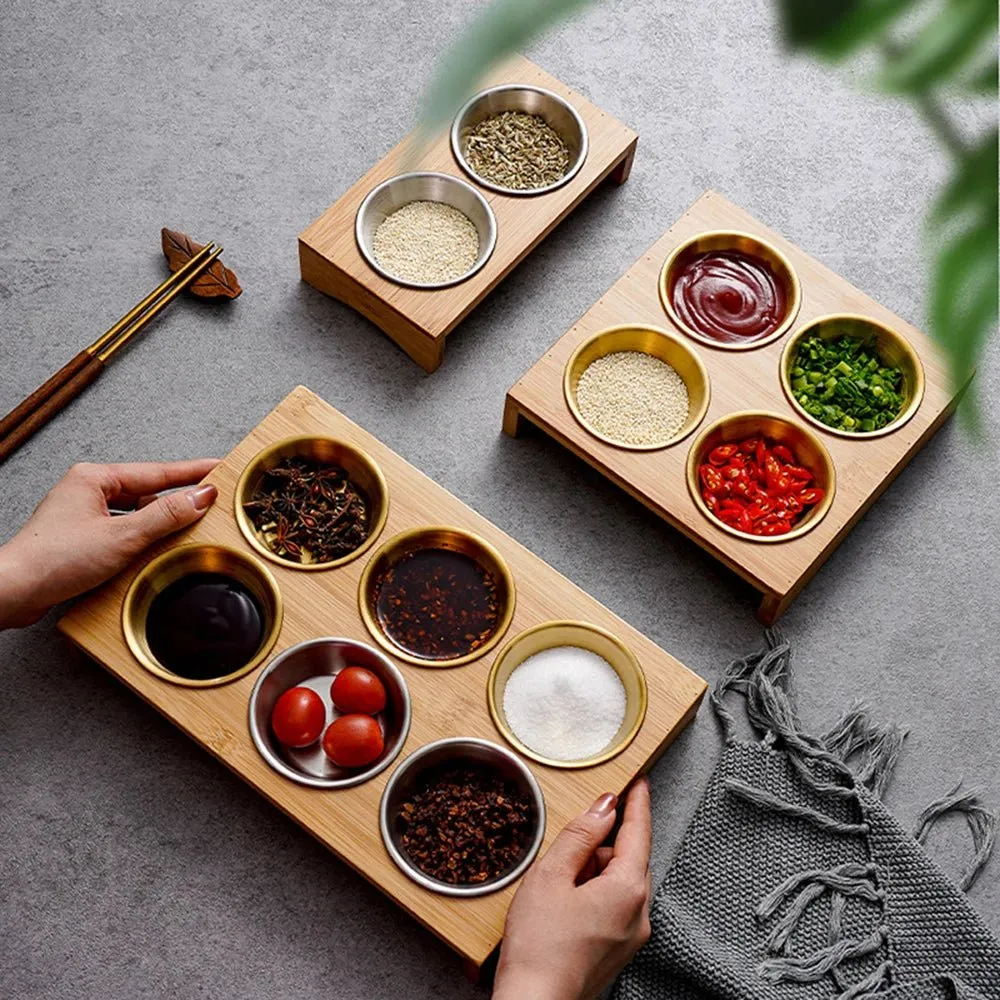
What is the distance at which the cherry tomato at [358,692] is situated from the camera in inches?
85.4

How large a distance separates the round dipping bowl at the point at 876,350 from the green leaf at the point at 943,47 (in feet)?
7.25

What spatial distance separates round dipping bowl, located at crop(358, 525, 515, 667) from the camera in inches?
87.7

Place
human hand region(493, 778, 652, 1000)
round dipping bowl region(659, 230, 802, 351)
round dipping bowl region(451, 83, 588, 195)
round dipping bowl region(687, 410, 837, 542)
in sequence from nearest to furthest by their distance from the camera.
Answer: human hand region(493, 778, 652, 1000) < round dipping bowl region(687, 410, 837, 542) < round dipping bowl region(659, 230, 802, 351) < round dipping bowl region(451, 83, 588, 195)

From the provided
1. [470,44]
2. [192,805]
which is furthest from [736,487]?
[470,44]

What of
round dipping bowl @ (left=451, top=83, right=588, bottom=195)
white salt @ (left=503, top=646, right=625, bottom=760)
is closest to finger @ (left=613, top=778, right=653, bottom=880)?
white salt @ (left=503, top=646, right=625, bottom=760)

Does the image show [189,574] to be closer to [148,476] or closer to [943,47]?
[148,476]

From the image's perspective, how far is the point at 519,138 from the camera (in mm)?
2693

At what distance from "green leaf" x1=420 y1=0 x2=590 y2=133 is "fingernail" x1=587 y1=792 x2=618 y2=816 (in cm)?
194

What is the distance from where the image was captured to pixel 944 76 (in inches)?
10.1

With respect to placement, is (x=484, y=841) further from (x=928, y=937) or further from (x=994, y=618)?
(x=994, y=618)

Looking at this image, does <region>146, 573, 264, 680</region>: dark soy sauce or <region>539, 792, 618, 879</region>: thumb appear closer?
<region>539, 792, 618, 879</region>: thumb

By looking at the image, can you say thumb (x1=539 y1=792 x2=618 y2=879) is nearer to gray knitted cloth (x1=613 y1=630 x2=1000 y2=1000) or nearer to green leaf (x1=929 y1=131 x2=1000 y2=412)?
gray knitted cloth (x1=613 y1=630 x2=1000 y2=1000)

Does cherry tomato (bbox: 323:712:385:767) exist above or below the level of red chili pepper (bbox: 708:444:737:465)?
below

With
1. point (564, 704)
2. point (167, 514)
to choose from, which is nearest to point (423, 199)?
point (167, 514)
